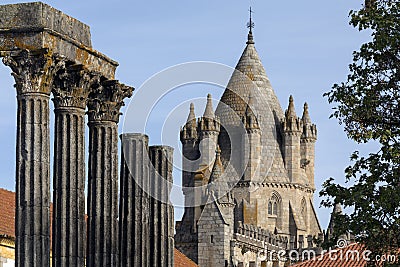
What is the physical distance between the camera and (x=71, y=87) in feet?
66.1

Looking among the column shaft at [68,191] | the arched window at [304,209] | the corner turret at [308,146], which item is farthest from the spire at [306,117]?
the column shaft at [68,191]

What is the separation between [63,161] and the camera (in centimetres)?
1977

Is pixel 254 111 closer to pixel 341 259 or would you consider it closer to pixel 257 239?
pixel 257 239

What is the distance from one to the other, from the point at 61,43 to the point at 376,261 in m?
7.11

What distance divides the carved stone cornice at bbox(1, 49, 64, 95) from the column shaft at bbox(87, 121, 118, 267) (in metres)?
2.09

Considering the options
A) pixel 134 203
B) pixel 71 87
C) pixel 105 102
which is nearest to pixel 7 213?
pixel 134 203

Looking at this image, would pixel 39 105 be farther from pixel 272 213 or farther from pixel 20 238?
pixel 272 213

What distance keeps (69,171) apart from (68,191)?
314 mm

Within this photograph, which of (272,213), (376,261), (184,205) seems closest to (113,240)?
(376,261)

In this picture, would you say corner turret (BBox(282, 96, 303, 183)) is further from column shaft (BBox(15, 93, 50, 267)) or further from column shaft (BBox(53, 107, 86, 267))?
column shaft (BBox(15, 93, 50, 267))

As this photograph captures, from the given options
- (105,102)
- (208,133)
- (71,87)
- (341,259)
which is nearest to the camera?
(71,87)

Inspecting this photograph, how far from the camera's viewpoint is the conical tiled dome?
9669cm

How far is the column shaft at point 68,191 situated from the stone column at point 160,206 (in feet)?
11.7

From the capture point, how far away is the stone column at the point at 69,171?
774 inches
